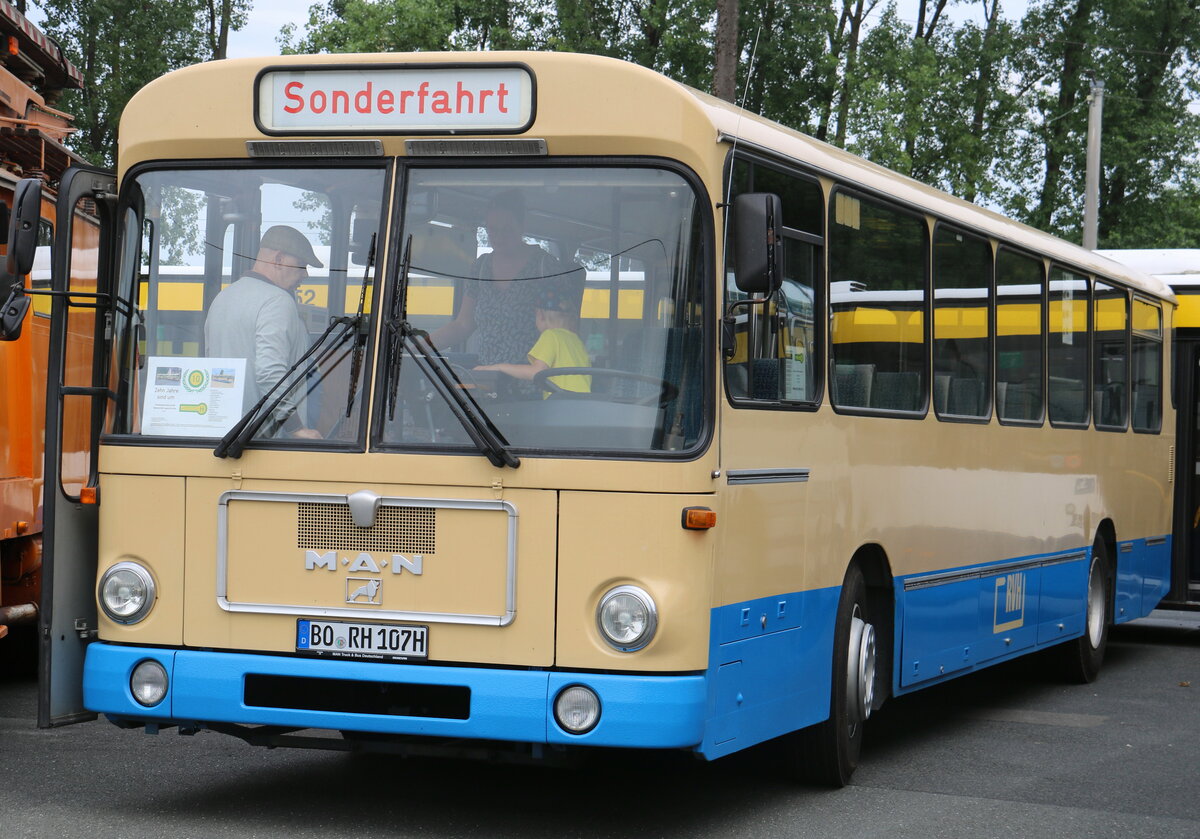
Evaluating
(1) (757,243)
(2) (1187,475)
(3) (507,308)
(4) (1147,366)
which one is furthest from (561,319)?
(2) (1187,475)

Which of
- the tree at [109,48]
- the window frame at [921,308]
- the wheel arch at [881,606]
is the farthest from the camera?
the tree at [109,48]

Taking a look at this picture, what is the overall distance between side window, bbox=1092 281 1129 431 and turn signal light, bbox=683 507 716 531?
691 centimetres

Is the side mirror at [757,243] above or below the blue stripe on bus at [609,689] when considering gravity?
above

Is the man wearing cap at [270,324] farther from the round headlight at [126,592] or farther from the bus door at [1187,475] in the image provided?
the bus door at [1187,475]

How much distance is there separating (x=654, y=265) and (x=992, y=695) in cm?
654

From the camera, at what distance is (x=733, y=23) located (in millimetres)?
20047

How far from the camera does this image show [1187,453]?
599 inches

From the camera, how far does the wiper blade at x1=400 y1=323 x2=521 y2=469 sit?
21.1 feet

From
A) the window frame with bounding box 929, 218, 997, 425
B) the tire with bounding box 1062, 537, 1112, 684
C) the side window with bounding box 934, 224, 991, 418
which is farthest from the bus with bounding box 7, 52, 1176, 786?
the tire with bounding box 1062, 537, 1112, 684

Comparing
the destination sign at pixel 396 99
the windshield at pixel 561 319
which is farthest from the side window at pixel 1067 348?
the destination sign at pixel 396 99

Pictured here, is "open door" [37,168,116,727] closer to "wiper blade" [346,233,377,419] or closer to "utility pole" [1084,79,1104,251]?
"wiper blade" [346,233,377,419]

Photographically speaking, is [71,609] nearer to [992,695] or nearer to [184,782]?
[184,782]

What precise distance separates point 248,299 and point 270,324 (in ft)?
0.45

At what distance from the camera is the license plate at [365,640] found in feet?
21.3
